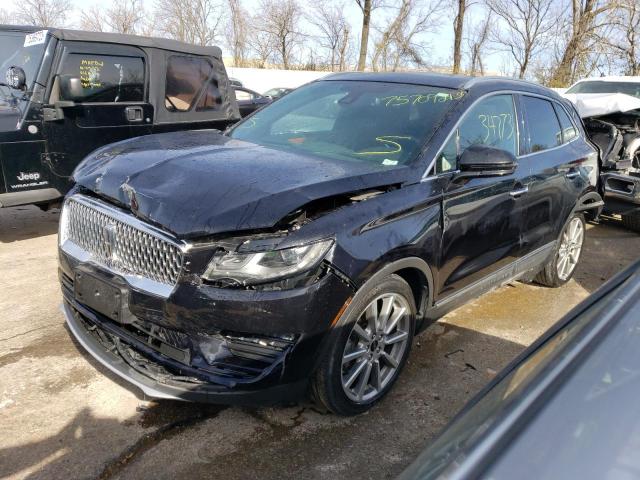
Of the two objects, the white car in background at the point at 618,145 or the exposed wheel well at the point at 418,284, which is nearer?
the exposed wheel well at the point at 418,284

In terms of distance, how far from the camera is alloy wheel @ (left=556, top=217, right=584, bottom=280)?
4.77 m

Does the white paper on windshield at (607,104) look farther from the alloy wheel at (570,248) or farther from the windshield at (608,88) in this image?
the alloy wheel at (570,248)

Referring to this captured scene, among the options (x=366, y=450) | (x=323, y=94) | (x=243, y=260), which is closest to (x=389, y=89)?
(x=323, y=94)

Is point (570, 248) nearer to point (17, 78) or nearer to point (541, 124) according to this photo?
point (541, 124)

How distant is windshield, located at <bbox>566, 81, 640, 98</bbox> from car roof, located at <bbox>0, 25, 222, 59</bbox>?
6.82 m

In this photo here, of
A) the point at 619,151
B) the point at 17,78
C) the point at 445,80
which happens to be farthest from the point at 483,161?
the point at 619,151

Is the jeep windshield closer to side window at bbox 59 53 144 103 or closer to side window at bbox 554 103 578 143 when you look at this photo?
side window at bbox 59 53 144 103

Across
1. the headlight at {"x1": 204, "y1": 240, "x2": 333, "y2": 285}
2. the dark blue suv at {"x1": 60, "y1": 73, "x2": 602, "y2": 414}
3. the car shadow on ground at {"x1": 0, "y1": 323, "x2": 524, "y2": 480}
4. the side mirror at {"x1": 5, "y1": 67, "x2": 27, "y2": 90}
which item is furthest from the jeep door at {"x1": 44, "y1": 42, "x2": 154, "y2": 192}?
the headlight at {"x1": 204, "y1": 240, "x2": 333, "y2": 285}

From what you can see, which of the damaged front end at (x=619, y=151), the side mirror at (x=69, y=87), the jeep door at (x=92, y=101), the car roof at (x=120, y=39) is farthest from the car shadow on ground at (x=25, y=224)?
the damaged front end at (x=619, y=151)

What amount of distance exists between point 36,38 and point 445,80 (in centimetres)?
416

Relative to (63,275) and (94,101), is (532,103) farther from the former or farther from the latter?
(94,101)

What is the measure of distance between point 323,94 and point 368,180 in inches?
58.3

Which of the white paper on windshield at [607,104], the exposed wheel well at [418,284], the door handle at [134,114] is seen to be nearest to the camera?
the exposed wheel well at [418,284]

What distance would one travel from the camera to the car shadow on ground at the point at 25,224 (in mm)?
5730
